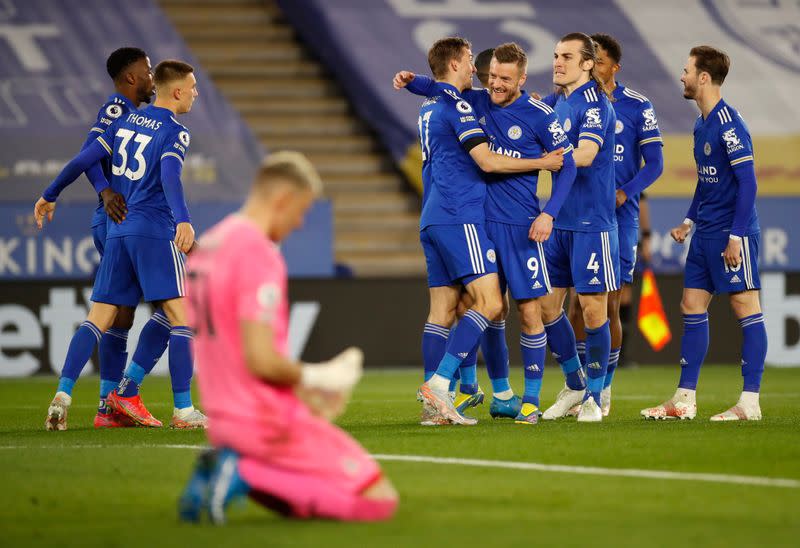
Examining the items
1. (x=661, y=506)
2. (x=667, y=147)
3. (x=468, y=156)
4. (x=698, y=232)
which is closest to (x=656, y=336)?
(x=667, y=147)

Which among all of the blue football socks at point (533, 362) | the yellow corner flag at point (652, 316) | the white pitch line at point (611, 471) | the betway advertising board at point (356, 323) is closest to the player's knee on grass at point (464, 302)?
the blue football socks at point (533, 362)

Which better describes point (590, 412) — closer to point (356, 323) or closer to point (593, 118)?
point (593, 118)

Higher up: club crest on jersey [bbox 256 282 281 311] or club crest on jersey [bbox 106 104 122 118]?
club crest on jersey [bbox 106 104 122 118]

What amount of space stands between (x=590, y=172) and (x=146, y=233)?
2.66 m

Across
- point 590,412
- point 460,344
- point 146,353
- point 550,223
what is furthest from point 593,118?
point 146,353

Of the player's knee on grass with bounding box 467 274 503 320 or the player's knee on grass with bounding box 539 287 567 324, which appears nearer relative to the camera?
the player's knee on grass with bounding box 467 274 503 320

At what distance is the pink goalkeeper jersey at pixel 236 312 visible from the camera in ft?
14.6

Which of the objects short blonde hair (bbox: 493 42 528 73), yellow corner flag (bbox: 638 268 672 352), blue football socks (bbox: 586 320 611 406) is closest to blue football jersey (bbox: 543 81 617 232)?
short blonde hair (bbox: 493 42 528 73)

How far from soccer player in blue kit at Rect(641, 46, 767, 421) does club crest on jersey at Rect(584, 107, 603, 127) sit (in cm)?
68

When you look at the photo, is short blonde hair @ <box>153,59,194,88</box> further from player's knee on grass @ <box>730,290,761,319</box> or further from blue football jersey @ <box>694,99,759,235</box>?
player's knee on grass @ <box>730,290,761,319</box>

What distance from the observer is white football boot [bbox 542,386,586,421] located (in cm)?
869

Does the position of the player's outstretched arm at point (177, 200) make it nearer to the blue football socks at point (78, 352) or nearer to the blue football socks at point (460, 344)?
the blue football socks at point (78, 352)

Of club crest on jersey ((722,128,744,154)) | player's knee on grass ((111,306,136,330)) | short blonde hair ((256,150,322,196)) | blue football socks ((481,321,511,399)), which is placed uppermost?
club crest on jersey ((722,128,744,154))

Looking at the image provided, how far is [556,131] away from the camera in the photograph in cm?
810
